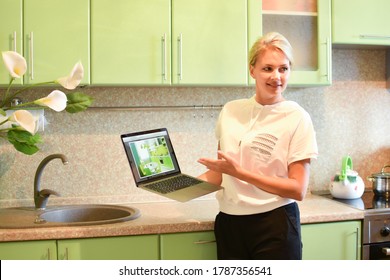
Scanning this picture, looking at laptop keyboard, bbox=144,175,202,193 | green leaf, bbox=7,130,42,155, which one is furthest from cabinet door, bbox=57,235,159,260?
green leaf, bbox=7,130,42,155

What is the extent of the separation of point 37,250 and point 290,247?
986 millimetres

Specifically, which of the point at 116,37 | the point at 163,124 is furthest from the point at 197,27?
the point at 163,124

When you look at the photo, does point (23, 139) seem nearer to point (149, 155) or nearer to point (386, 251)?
point (149, 155)

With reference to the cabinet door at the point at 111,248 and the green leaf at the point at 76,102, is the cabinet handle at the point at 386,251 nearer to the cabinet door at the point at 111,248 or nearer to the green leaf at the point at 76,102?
the cabinet door at the point at 111,248

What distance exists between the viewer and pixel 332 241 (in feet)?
6.97

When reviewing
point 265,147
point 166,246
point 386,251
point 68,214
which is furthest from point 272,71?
point 68,214

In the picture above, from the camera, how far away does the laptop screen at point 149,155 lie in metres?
1.89

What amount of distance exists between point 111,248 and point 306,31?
1434mm

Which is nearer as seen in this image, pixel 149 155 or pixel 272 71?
pixel 272 71

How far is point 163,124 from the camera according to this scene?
253 cm

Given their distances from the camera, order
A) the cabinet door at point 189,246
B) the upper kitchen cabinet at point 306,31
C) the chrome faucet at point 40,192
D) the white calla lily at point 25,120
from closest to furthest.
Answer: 1. the white calla lily at point 25,120
2. the cabinet door at point 189,246
3. the chrome faucet at point 40,192
4. the upper kitchen cabinet at point 306,31

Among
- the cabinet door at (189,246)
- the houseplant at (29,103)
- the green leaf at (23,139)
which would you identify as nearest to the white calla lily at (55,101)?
the houseplant at (29,103)

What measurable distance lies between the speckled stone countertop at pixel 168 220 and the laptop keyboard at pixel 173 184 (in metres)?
0.16

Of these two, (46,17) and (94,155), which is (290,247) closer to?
(94,155)
